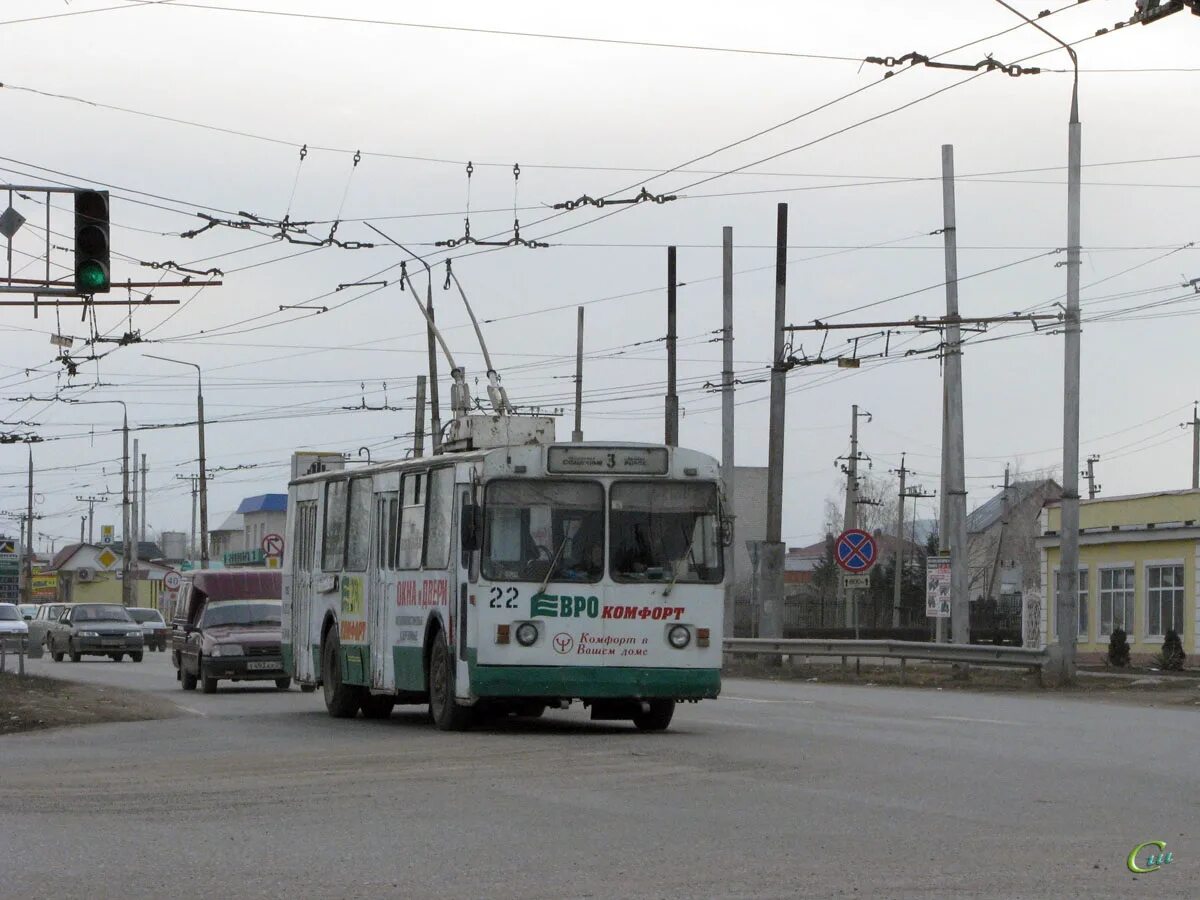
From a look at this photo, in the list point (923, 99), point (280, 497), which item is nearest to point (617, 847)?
point (923, 99)

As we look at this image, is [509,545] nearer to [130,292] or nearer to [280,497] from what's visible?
[130,292]

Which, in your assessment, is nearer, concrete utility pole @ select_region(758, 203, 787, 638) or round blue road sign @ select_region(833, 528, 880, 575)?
round blue road sign @ select_region(833, 528, 880, 575)

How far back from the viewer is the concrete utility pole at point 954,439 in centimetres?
3688

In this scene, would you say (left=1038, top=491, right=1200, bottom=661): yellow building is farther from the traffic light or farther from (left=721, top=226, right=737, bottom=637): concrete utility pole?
the traffic light

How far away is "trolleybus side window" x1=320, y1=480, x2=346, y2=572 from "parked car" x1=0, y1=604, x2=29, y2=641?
73.1ft

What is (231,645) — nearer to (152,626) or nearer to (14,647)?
(14,647)

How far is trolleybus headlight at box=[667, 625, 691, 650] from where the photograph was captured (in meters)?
19.2

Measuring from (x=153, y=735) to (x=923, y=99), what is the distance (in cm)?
1247

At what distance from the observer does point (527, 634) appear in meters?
18.9

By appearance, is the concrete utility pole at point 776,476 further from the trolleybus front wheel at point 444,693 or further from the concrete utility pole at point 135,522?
the concrete utility pole at point 135,522

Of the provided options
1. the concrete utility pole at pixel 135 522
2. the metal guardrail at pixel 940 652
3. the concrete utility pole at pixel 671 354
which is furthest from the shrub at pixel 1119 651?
the concrete utility pole at pixel 135 522

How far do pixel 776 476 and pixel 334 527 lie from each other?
16.9 metres

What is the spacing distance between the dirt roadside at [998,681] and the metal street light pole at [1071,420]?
1.01m

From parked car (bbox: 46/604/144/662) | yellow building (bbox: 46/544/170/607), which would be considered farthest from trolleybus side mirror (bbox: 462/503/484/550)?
yellow building (bbox: 46/544/170/607)
